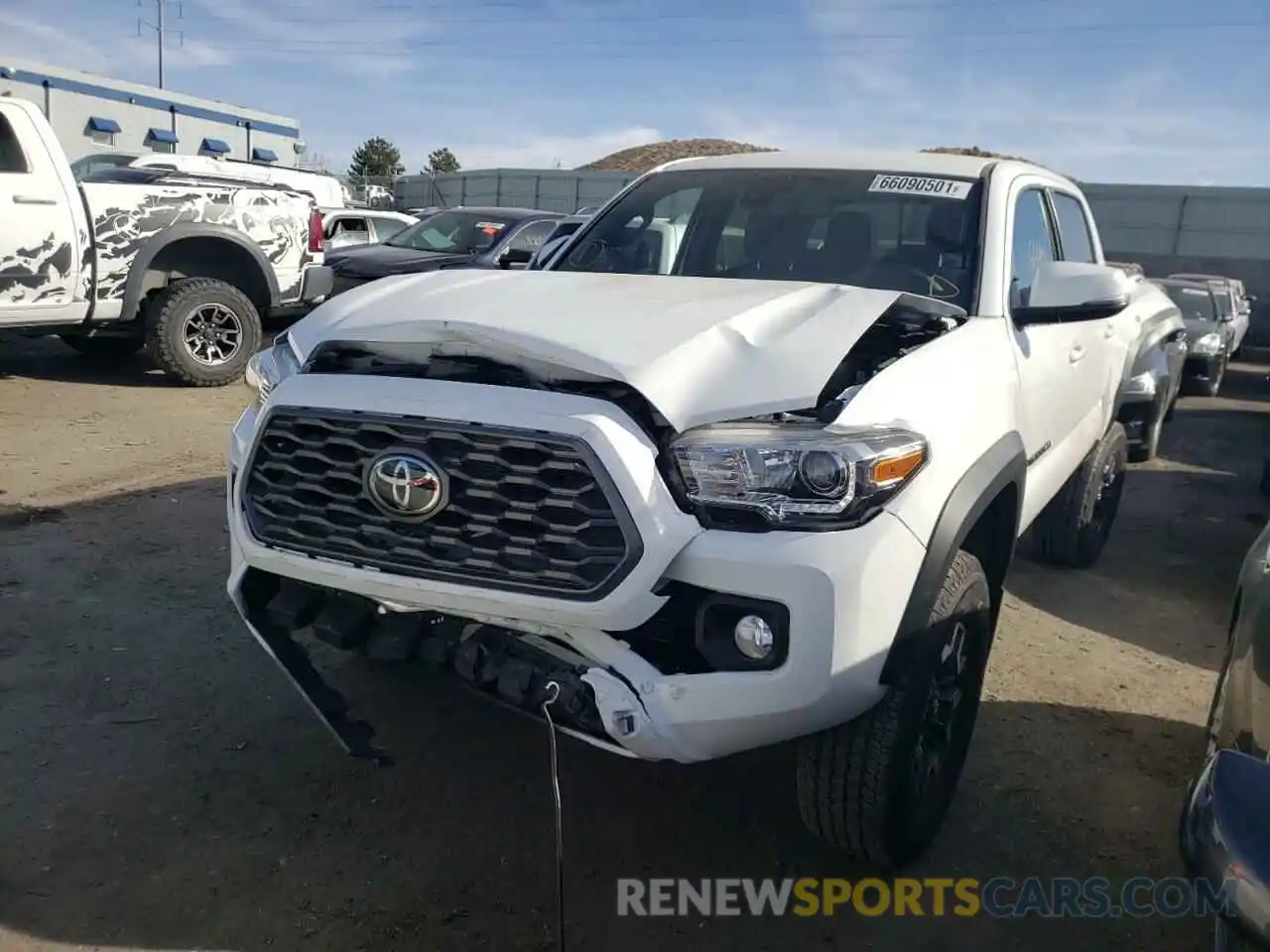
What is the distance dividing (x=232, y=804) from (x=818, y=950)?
164 centimetres

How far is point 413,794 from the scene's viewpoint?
3141mm

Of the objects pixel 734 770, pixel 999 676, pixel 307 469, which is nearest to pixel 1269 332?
pixel 999 676

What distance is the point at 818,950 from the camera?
2.60 meters

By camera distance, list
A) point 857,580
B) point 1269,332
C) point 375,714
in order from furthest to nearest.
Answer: point 1269,332 < point 375,714 < point 857,580

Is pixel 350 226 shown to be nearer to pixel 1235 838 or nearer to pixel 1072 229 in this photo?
pixel 1072 229

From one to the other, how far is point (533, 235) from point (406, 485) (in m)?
9.68

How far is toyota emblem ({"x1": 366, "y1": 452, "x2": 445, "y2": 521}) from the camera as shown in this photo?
2391mm

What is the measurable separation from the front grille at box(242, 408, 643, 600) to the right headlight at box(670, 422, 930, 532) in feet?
0.66

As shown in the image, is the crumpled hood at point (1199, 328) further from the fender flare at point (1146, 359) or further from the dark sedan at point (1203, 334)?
the fender flare at point (1146, 359)

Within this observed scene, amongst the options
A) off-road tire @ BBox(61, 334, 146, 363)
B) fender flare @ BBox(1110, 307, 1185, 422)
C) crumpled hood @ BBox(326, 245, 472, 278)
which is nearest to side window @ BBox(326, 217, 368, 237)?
crumpled hood @ BBox(326, 245, 472, 278)

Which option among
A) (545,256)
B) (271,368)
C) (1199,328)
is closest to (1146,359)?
(545,256)

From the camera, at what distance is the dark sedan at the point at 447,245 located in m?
10.7

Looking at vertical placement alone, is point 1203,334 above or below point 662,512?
above

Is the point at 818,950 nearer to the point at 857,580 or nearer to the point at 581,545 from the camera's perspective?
the point at 857,580
